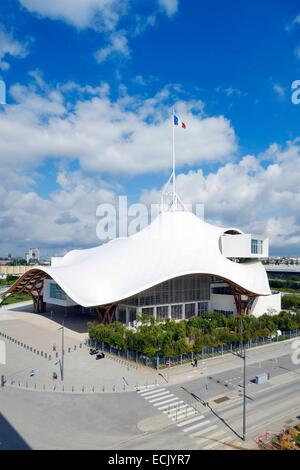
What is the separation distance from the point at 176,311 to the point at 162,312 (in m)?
2.37

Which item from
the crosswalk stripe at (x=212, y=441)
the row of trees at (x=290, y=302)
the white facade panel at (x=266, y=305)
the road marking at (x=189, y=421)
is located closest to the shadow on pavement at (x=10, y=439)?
the road marking at (x=189, y=421)

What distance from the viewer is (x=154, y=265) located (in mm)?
43344

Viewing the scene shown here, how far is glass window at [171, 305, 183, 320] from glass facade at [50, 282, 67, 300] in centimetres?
1430

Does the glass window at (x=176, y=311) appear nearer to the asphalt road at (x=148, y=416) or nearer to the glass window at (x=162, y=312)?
the glass window at (x=162, y=312)

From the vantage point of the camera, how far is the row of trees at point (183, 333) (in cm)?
3100

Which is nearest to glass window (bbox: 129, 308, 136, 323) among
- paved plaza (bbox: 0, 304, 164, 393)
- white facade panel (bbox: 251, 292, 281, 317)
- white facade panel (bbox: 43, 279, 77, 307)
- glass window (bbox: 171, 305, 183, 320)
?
glass window (bbox: 171, 305, 183, 320)

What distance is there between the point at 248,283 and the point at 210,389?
25381mm

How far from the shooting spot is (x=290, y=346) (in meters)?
38.7

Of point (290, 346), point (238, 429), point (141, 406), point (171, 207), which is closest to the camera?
point (238, 429)

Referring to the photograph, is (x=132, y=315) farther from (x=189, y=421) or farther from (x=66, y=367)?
(x=189, y=421)

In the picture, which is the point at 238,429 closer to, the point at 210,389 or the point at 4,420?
the point at 210,389

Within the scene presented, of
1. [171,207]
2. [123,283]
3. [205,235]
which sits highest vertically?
[171,207]

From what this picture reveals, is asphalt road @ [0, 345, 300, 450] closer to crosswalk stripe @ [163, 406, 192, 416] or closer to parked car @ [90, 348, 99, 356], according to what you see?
crosswalk stripe @ [163, 406, 192, 416]
